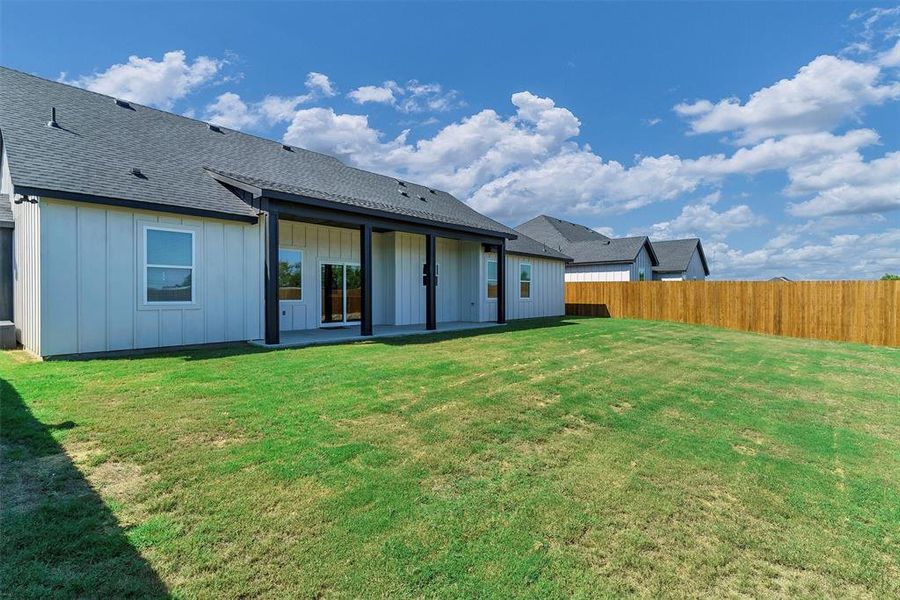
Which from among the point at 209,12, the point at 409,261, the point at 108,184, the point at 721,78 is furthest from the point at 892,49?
the point at 108,184

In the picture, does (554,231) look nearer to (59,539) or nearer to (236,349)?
(236,349)

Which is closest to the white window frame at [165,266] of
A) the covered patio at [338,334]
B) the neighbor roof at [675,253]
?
the covered patio at [338,334]

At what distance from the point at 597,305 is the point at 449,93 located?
496 inches

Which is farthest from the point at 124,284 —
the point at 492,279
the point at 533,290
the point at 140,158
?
the point at 533,290

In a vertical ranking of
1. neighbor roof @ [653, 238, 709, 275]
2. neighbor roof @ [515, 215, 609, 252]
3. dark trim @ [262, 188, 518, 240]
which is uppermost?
neighbor roof @ [515, 215, 609, 252]

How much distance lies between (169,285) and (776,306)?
1914 cm

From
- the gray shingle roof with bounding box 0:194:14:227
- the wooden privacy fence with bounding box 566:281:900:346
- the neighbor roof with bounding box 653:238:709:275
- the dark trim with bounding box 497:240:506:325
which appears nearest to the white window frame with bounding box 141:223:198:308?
the gray shingle roof with bounding box 0:194:14:227

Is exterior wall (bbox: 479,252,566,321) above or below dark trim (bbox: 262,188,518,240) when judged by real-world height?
below

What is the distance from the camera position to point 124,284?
7547 millimetres

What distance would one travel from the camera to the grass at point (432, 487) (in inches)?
84.6

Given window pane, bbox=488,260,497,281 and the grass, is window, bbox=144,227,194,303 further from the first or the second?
window pane, bbox=488,260,497,281

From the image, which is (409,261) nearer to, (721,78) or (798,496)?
(798,496)

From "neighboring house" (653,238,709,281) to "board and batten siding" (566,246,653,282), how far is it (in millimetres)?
1726

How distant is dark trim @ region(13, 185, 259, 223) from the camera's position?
21.4 feet
